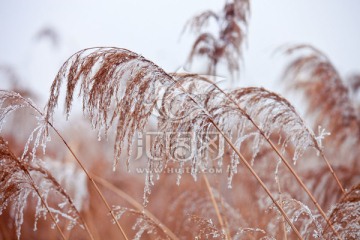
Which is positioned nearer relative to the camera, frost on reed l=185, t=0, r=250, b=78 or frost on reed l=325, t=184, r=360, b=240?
frost on reed l=325, t=184, r=360, b=240

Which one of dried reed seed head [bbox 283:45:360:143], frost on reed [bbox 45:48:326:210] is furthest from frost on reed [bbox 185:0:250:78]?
frost on reed [bbox 45:48:326:210]

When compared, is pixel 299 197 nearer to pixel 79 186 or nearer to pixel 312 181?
pixel 312 181

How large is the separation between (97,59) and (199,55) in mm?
1798

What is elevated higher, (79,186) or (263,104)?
(263,104)

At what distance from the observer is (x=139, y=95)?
1.71 m

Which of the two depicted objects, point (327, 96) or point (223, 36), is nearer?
point (223, 36)

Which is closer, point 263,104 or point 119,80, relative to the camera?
point 119,80

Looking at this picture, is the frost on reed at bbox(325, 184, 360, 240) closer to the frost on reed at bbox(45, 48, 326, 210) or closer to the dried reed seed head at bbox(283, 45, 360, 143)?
the frost on reed at bbox(45, 48, 326, 210)

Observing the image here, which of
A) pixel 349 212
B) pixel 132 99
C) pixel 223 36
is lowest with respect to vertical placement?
pixel 349 212

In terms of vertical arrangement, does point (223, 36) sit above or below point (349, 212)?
above

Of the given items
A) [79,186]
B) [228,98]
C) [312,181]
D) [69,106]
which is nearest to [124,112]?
[69,106]

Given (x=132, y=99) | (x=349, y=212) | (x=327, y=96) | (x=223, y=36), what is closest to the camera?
(x=132, y=99)

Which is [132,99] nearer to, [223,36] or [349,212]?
[349,212]

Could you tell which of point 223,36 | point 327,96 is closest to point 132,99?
point 223,36
